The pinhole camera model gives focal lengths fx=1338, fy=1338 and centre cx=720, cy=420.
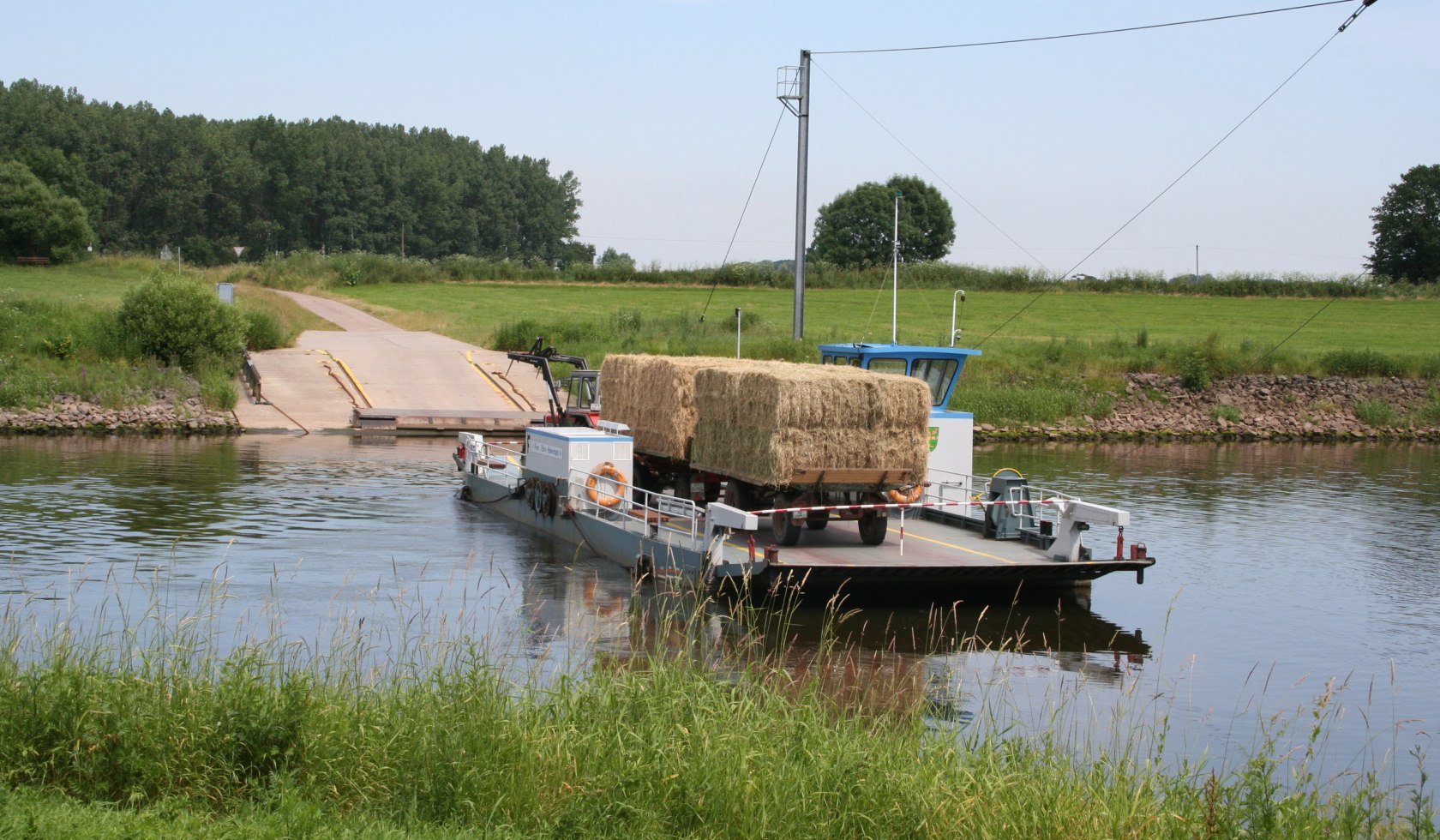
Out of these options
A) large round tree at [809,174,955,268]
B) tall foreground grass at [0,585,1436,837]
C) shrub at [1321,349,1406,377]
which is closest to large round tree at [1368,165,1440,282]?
large round tree at [809,174,955,268]

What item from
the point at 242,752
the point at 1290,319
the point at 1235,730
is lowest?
the point at 1235,730

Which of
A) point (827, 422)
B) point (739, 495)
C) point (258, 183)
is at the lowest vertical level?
point (739, 495)

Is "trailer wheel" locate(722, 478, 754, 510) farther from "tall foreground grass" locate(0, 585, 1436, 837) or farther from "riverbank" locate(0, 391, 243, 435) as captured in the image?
"riverbank" locate(0, 391, 243, 435)

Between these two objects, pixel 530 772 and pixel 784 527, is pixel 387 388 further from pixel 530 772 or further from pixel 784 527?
pixel 530 772

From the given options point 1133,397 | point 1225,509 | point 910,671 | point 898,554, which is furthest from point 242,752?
point 1133,397

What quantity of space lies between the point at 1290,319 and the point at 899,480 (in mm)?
55222

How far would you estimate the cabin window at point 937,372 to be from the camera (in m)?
20.1

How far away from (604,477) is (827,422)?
4.63 m

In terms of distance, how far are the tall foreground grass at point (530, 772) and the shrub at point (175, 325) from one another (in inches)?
1241

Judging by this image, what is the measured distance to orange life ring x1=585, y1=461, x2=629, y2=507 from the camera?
1920 cm

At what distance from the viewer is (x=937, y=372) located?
794 inches

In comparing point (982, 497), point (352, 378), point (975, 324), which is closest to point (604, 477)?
point (982, 497)

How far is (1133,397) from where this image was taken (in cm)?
4584

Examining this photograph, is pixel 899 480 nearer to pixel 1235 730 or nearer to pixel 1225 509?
pixel 1235 730
